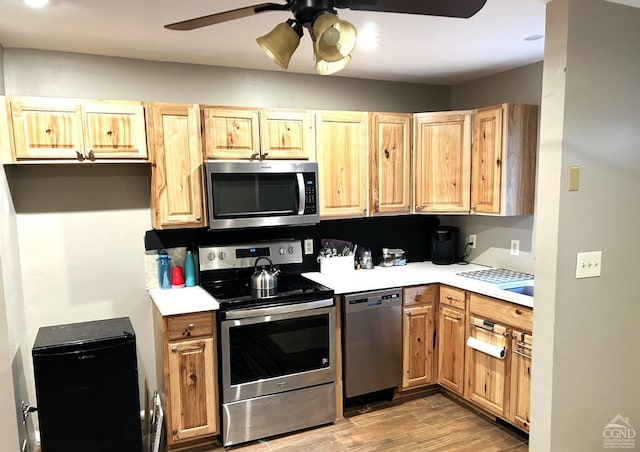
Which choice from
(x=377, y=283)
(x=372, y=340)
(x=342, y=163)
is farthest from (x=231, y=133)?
(x=372, y=340)

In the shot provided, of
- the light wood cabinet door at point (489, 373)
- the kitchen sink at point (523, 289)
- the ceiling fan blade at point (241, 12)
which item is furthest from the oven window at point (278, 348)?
the ceiling fan blade at point (241, 12)

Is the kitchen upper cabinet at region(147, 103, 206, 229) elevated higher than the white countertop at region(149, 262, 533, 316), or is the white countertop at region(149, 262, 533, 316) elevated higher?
the kitchen upper cabinet at region(147, 103, 206, 229)

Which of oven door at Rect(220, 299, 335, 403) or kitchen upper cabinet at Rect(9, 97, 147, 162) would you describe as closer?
kitchen upper cabinet at Rect(9, 97, 147, 162)

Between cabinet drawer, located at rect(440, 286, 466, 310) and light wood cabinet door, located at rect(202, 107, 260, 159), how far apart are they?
1.64 meters

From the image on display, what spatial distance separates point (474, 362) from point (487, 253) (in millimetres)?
983

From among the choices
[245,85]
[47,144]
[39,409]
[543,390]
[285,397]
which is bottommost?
[285,397]

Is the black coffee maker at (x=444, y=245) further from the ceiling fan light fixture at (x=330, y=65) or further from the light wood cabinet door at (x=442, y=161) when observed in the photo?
the ceiling fan light fixture at (x=330, y=65)

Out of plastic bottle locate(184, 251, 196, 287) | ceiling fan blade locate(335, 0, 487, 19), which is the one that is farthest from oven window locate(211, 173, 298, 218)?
ceiling fan blade locate(335, 0, 487, 19)

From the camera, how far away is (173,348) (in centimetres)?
263

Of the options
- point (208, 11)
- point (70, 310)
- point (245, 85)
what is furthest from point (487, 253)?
point (70, 310)

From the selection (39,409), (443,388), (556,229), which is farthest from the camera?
(443,388)

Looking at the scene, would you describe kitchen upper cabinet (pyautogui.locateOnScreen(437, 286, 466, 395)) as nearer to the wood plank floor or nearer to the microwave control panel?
the wood plank floor

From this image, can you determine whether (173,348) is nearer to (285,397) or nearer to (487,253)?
(285,397)

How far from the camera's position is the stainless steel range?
2736 millimetres
